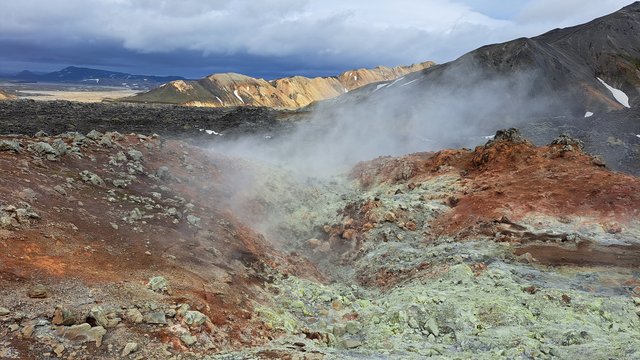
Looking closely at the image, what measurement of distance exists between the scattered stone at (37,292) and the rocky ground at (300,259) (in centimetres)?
4

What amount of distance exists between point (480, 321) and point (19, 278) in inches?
365

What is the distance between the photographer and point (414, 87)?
68500 mm

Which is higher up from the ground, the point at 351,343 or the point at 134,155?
the point at 134,155

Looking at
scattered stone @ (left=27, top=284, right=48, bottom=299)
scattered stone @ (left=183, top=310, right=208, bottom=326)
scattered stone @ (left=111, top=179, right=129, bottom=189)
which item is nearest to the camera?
scattered stone @ (left=27, top=284, right=48, bottom=299)

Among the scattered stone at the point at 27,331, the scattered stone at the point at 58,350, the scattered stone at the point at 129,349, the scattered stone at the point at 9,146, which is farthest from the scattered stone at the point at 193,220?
the scattered stone at the point at 58,350

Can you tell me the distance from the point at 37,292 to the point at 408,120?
153 feet

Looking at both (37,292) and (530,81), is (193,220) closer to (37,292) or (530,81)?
(37,292)

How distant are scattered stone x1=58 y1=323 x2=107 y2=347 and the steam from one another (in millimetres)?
18756

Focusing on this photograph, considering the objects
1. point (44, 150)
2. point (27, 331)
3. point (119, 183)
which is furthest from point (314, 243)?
point (27, 331)

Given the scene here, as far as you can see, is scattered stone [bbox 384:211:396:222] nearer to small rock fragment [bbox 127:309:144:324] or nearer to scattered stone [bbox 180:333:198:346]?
scattered stone [bbox 180:333:198:346]

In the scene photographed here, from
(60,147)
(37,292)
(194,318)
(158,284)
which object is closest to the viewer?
(37,292)

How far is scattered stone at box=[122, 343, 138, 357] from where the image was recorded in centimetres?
716

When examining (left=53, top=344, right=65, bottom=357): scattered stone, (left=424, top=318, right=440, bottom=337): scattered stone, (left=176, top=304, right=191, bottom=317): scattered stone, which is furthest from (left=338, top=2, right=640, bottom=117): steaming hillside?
(left=53, top=344, right=65, bottom=357): scattered stone

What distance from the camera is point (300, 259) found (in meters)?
15.4
